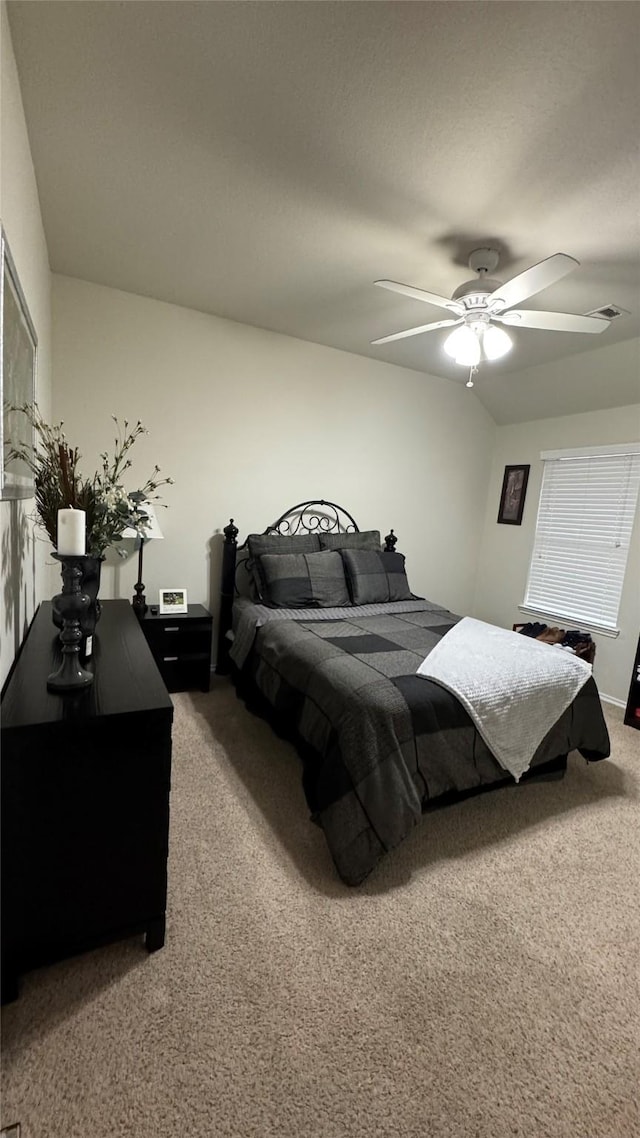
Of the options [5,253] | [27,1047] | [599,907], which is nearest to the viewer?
[27,1047]

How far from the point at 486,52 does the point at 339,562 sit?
2.59 m

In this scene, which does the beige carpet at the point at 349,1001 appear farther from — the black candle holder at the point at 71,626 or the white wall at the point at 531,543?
the white wall at the point at 531,543

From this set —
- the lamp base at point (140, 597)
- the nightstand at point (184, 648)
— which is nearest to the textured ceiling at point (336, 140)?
the lamp base at point (140, 597)

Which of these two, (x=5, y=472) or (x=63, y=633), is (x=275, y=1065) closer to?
(x=63, y=633)

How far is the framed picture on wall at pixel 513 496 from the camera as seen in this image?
4.39m

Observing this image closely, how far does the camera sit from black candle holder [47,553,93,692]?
1.35m

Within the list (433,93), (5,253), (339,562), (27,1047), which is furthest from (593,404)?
(27,1047)

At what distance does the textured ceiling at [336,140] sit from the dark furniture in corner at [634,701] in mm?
2220

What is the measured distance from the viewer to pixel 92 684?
140cm

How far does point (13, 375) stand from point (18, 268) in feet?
1.49

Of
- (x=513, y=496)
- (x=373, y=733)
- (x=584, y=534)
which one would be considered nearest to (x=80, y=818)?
(x=373, y=733)

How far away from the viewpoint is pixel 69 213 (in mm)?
2176

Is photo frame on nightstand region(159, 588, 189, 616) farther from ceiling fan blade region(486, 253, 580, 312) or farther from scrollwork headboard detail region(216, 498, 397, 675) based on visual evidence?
ceiling fan blade region(486, 253, 580, 312)

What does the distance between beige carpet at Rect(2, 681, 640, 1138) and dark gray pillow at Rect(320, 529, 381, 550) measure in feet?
6.75
